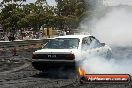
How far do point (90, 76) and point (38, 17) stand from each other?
193 ft

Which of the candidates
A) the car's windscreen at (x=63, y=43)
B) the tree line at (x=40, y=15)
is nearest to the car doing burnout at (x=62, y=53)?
the car's windscreen at (x=63, y=43)

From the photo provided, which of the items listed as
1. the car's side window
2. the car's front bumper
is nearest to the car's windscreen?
the car's side window

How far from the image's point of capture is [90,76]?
30.2 ft

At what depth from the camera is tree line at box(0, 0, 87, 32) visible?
64812mm

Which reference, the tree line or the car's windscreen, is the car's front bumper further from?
the tree line

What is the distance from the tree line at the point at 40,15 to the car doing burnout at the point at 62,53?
148 ft

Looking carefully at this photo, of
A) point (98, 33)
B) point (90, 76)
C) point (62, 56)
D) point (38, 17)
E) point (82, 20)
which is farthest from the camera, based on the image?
point (82, 20)

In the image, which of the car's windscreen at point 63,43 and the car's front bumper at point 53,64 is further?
the car's windscreen at point 63,43

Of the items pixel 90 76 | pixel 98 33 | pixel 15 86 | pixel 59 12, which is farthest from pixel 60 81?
pixel 59 12

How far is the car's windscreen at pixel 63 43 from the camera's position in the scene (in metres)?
12.8

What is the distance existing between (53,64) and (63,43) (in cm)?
107

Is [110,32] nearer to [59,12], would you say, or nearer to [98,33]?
[98,33]

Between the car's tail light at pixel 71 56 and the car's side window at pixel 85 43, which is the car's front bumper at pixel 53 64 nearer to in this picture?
the car's tail light at pixel 71 56

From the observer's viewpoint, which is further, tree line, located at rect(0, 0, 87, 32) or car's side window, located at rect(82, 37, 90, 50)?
tree line, located at rect(0, 0, 87, 32)
